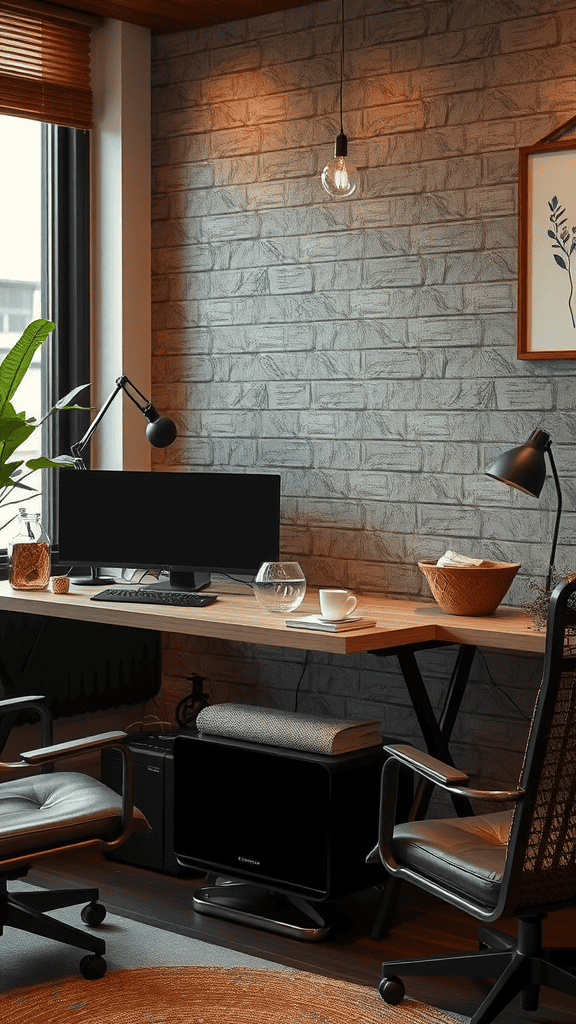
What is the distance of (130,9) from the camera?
4.01 metres

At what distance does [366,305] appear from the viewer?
3.78m

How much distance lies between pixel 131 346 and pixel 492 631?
1.86m

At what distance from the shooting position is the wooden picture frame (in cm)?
334

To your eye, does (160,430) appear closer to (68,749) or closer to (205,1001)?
(68,749)

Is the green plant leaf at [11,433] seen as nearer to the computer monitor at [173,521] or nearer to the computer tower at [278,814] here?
the computer monitor at [173,521]

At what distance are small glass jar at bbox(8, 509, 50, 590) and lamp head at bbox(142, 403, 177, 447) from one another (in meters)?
0.45

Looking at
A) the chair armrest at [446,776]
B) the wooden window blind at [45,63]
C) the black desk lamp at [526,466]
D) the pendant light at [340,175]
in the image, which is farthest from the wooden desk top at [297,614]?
the wooden window blind at [45,63]

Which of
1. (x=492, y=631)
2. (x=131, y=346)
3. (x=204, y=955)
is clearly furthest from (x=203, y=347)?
(x=204, y=955)

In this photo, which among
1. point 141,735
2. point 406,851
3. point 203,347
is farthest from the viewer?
point 203,347

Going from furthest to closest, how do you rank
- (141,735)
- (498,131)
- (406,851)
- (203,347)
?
(203,347) < (141,735) < (498,131) < (406,851)

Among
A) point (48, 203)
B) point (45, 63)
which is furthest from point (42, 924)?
point (45, 63)

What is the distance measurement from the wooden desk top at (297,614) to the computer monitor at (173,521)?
0.43 ft

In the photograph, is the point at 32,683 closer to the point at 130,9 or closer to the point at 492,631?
the point at 492,631

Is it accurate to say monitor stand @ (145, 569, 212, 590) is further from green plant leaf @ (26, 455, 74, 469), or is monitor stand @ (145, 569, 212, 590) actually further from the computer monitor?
green plant leaf @ (26, 455, 74, 469)
